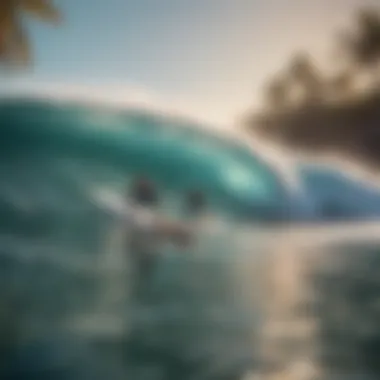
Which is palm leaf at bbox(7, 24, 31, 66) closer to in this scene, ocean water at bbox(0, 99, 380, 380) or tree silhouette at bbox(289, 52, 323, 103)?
ocean water at bbox(0, 99, 380, 380)

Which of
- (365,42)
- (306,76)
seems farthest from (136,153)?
(365,42)

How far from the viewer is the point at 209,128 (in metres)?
1.10

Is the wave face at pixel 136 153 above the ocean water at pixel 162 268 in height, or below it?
above

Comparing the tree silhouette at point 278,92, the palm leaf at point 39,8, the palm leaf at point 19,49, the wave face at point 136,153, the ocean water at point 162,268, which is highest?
the palm leaf at point 39,8

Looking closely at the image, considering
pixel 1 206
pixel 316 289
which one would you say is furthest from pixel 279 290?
pixel 1 206

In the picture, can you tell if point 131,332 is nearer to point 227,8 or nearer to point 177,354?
point 177,354

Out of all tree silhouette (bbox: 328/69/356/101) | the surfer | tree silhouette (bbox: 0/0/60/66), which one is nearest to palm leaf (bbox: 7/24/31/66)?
tree silhouette (bbox: 0/0/60/66)

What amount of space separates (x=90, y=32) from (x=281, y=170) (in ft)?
1.24

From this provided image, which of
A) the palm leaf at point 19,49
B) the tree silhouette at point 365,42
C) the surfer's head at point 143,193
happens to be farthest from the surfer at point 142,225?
the tree silhouette at point 365,42

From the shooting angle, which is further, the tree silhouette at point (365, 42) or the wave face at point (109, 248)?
the tree silhouette at point (365, 42)

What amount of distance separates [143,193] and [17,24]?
0.33 m

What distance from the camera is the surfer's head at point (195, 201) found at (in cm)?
108

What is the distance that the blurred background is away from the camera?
1032 mm

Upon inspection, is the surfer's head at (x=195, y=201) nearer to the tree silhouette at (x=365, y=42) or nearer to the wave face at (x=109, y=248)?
the wave face at (x=109, y=248)
